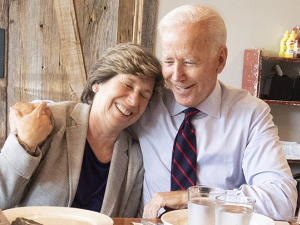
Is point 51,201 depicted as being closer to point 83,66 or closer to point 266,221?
point 266,221

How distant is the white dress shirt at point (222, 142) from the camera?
1.52 meters

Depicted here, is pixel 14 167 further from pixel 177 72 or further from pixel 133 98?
pixel 177 72

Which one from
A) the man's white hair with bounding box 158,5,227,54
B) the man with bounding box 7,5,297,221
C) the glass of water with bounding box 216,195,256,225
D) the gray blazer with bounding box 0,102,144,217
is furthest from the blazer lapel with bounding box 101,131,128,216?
the glass of water with bounding box 216,195,256,225

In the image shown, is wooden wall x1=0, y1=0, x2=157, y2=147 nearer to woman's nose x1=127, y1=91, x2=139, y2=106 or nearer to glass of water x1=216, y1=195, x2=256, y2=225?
woman's nose x1=127, y1=91, x2=139, y2=106

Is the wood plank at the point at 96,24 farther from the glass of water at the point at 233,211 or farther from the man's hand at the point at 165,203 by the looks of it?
the glass of water at the point at 233,211

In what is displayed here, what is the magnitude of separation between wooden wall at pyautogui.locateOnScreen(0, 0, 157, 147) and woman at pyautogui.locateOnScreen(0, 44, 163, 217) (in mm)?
1453

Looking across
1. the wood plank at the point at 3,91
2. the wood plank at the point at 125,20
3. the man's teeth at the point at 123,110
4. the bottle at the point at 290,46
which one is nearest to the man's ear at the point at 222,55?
the man's teeth at the point at 123,110

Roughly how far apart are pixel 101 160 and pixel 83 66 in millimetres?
1687

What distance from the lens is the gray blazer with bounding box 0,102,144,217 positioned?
135 centimetres

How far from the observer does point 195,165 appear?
5.27 feet

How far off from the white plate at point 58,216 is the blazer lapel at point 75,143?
425mm

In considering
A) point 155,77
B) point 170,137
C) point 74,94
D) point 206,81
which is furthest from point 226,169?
point 74,94

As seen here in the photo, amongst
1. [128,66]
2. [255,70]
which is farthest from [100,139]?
[255,70]

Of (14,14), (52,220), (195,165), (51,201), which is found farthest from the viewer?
(14,14)
